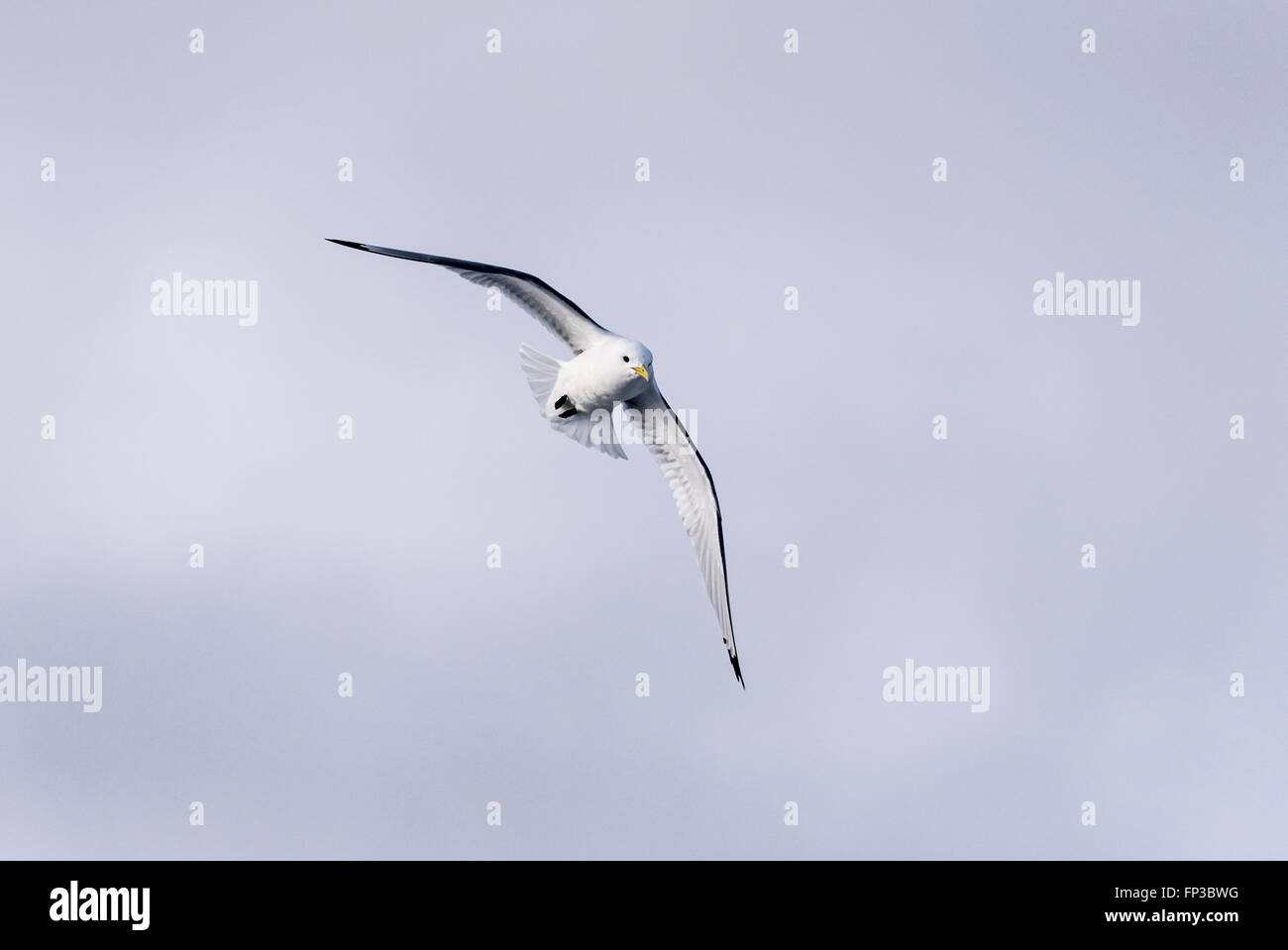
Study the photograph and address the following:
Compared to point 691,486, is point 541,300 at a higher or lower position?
higher

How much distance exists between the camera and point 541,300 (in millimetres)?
13961

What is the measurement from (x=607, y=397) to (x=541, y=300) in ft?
3.50

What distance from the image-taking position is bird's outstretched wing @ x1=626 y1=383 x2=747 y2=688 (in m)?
15.0

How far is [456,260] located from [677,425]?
10.6ft

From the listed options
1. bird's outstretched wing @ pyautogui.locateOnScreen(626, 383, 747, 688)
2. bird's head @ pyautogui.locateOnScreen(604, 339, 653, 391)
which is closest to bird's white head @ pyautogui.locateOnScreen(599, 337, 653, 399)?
bird's head @ pyautogui.locateOnScreen(604, 339, 653, 391)

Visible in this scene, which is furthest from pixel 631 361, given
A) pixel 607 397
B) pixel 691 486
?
pixel 691 486

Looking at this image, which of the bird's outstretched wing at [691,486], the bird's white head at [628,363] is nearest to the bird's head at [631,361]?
the bird's white head at [628,363]

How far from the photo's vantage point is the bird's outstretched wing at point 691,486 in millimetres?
15008

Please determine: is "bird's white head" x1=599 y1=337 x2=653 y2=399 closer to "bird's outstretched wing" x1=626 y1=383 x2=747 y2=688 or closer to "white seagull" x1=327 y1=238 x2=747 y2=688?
"white seagull" x1=327 y1=238 x2=747 y2=688

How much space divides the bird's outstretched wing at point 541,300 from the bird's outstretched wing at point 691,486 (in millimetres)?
977

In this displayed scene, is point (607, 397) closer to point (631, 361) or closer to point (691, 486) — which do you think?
point (631, 361)

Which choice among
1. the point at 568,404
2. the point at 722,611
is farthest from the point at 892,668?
the point at 568,404

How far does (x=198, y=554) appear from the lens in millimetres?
21547
